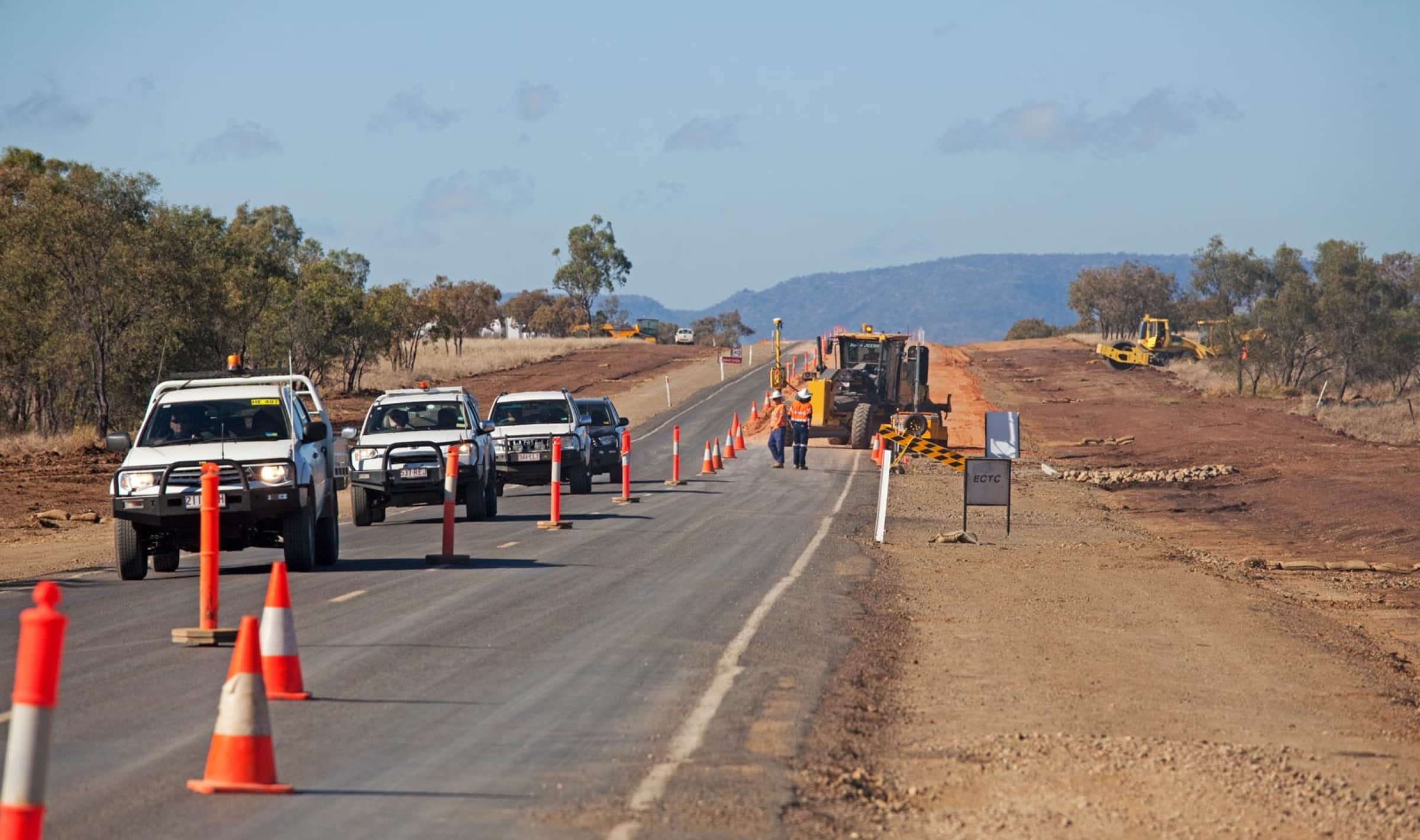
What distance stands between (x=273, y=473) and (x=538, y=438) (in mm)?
13436

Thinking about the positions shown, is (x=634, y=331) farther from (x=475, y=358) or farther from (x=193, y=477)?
(x=193, y=477)

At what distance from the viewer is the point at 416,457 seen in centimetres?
2391

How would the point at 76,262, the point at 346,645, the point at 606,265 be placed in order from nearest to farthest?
the point at 346,645, the point at 76,262, the point at 606,265

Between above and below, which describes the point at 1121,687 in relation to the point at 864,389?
below

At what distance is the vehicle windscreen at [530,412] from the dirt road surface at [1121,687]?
7.10 m

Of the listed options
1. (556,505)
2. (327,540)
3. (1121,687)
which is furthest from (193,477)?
(1121,687)

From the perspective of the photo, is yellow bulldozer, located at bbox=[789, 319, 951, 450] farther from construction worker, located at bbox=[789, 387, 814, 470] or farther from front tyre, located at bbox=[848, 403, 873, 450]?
construction worker, located at bbox=[789, 387, 814, 470]

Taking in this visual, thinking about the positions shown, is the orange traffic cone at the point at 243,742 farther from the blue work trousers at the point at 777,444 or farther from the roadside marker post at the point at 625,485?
the blue work trousers at the point at 777,444

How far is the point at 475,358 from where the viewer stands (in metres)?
93.4

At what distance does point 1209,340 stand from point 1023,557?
64.9m

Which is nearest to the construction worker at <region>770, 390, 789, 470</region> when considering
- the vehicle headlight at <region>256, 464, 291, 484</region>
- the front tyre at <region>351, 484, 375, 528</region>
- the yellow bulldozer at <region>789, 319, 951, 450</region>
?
the yellow bulldozer at <region>789, 319, 951, 450</region>

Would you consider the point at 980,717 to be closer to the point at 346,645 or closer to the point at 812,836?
the point at 812,836

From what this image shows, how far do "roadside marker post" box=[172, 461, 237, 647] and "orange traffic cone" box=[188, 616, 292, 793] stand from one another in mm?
4437

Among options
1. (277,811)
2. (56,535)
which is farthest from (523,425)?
(277,811)
